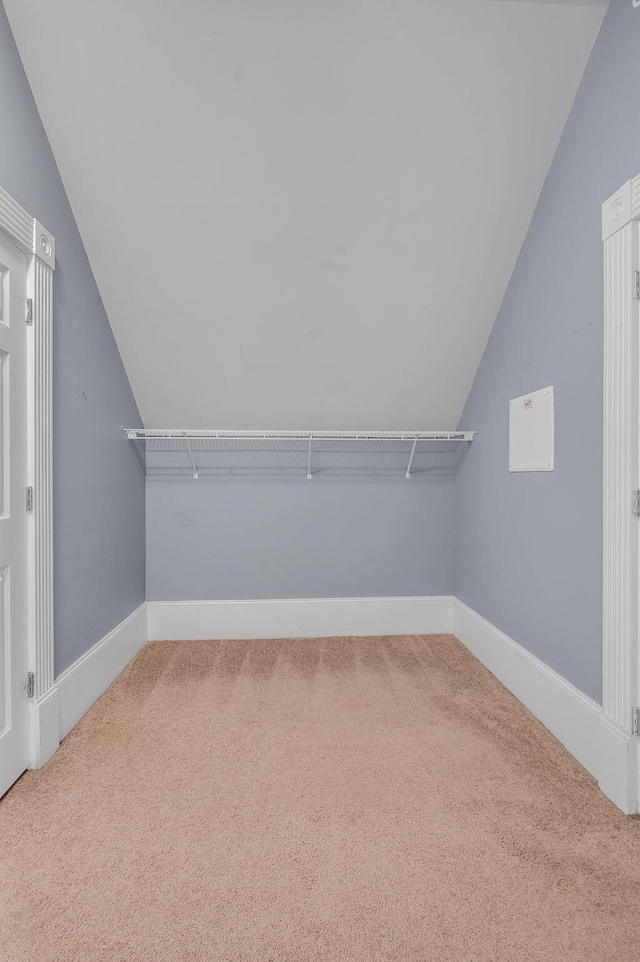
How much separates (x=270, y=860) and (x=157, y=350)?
2.29 metres

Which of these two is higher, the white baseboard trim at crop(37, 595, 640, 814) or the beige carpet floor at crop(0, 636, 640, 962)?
the white baseboard trim at crop(37, 595, 640, 814)

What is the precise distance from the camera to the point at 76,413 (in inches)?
76.7

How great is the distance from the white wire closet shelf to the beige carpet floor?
4.46 ft

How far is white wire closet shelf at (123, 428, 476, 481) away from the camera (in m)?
2.85

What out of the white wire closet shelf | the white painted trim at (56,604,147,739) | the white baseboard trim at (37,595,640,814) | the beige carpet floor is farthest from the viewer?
the white wire closet shelf

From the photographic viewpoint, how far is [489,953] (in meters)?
0.98

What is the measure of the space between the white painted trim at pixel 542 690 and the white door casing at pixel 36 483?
197 centimetres

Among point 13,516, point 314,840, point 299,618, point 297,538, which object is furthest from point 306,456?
point 314,840

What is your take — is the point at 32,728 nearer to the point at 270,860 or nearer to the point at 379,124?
the point at 270,860

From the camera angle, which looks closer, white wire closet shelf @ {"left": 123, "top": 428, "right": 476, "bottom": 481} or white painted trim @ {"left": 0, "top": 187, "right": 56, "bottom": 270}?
white painted trim @ {"left": 0, "top": 187, "right": 56, "bottom": 270}

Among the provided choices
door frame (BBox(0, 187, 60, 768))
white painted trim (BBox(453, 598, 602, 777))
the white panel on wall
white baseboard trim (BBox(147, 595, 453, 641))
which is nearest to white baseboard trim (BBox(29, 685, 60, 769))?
door frame (BBox(0, 187, 60, 768))

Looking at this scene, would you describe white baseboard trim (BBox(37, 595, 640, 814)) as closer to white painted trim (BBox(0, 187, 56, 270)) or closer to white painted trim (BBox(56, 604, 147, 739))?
white painted trim (BBox(56, 604, 147, 739))

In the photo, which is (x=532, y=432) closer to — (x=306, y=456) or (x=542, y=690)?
(x=542, y=690)

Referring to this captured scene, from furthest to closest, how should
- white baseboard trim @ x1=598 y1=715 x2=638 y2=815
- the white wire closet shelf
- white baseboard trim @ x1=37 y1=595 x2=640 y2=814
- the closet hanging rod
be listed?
the white wire closet shelf → the closet hanging rod → white baseboard trim @ x1=37 y1=595 x2=640 y2=814 → white baseboard trim @ x1=598 y1=715 x2=638 y2=815
